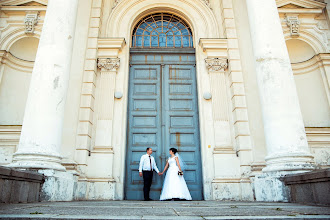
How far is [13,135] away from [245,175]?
6543mm

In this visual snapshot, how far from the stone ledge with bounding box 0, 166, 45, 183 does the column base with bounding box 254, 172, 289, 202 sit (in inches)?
168

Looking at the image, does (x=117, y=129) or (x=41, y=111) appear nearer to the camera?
(x=41, y=111)

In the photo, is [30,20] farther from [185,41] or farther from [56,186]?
[56,186]

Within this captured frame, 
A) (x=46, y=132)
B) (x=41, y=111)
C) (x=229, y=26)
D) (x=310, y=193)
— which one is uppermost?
(x=229, y=26)

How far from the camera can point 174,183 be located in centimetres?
744

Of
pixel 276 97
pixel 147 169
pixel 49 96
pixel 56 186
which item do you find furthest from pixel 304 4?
pixel 56 186

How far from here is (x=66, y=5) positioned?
6.72m

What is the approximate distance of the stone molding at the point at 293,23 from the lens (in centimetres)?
927

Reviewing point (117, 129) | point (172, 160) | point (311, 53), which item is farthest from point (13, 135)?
point (311, 53)

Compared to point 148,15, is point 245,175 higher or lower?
lower

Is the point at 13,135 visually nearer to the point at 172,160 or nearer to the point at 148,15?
the point at 172,160

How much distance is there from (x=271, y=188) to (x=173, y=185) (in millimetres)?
2700

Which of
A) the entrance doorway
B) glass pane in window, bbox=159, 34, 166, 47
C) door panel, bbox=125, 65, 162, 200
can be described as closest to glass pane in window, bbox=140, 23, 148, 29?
the entrance doorway

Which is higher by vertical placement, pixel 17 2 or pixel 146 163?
pixel 17 2
